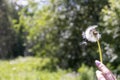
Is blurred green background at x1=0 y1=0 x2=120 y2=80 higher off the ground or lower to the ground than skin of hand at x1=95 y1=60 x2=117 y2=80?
higher

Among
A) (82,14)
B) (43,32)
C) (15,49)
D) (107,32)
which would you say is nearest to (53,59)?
(43,32)

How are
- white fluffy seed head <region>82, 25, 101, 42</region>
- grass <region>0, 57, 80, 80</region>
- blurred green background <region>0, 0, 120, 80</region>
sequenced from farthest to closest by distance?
1. blurred green background <region>0, 0, 120, 80</region>
2. grass <region>0, 57, 80, 80</region>
3. white fluffy seed head <region>82, 25, 101, 42</region>

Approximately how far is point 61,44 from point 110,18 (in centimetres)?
454

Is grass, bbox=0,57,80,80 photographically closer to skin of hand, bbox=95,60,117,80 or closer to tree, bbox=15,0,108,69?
tree, bbox=15,0,108,69

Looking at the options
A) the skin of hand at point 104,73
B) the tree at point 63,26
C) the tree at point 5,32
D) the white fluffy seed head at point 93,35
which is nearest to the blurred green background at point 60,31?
the tree at point 63,26

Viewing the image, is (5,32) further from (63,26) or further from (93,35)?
(93,35)

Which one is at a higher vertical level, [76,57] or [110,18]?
[76,57]

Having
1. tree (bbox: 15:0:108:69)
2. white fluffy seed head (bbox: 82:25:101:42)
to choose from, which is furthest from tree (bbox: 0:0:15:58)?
white fluffy seed head (bbox: 82:25:101:42)

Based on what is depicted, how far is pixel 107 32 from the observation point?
22.7ft

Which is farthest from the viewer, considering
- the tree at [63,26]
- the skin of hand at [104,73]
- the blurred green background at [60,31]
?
the tree at [63,26]

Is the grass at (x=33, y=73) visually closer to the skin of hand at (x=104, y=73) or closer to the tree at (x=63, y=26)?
the tree at (x=63, y=26)

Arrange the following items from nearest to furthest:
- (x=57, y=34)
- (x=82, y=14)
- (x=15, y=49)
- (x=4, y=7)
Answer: (x=82, y=14) → (x=57, y=34) → (x=4, y=7) → (x=15, y=49)

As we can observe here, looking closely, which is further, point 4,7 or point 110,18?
point 4,7

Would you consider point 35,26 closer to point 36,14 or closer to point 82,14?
point 36,14
